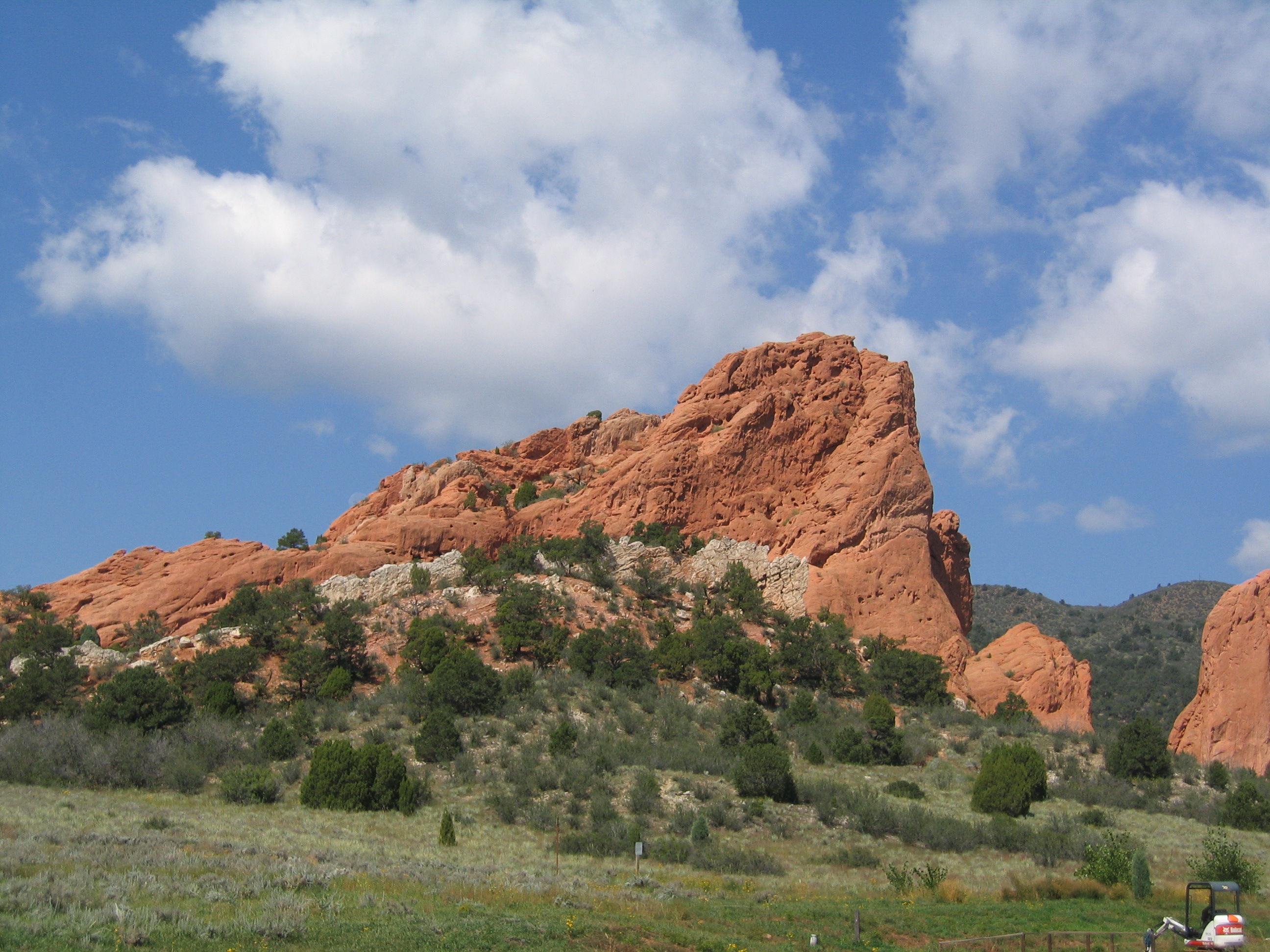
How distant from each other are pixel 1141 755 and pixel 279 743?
29.9 m

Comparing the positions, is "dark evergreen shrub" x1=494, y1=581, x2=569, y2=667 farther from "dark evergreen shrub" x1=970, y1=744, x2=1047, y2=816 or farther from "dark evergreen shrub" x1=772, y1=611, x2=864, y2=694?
"dark evergreen shrub" x1=970, y1=744, x2=1047, y2=816

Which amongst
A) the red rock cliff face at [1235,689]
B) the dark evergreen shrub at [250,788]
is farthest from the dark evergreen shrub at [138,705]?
the red rock cliff face at [1235,689]

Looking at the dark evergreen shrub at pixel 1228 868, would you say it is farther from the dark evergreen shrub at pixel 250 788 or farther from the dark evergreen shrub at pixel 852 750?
the dark evergreen shrub at pixel 250 788

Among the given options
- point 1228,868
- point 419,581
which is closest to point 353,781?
point 419,581

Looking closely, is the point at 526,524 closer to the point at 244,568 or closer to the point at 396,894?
the point at 244,568

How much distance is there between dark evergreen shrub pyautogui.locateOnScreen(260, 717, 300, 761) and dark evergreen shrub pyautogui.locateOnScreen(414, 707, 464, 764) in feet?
12.7

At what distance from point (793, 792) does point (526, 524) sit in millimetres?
28763

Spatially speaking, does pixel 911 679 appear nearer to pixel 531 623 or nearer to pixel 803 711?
pixel 803 711

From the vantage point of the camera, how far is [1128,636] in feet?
300

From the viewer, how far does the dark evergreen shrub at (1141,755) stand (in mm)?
34281

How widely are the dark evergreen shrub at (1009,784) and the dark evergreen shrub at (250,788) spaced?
69.0ft

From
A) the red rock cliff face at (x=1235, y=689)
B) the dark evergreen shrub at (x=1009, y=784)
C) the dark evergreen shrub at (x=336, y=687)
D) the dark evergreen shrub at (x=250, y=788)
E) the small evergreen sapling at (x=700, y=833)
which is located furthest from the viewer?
the dark evergreen shrub at (x=336, y=687)

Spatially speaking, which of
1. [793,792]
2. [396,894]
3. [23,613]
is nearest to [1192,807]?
[793,792]

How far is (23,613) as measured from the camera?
4650cm
